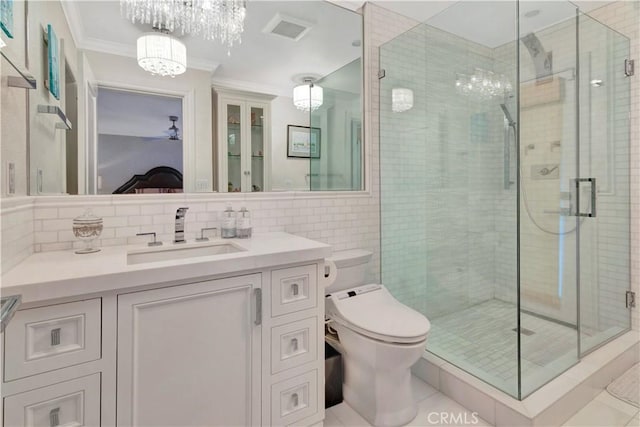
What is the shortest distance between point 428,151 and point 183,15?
1.78 metres

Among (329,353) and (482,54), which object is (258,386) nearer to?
(329,353)

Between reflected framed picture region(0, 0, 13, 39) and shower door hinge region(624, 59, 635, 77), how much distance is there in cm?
343

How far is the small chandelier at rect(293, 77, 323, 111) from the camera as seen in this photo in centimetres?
216

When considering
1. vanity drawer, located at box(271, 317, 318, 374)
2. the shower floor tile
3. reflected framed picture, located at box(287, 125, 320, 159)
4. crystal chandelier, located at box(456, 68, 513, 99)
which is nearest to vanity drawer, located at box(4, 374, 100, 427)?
vanity drawer, located at box(271, 317, 318, 374)

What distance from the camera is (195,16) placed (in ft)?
5.89

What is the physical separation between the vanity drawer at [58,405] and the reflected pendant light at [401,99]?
2362mm

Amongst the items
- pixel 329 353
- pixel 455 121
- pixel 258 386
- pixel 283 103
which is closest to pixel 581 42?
pixel 455 121

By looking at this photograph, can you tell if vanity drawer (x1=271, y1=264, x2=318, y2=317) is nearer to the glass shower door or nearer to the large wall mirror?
the large wall mirror

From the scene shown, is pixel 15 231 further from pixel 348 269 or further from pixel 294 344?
pixel 348 269

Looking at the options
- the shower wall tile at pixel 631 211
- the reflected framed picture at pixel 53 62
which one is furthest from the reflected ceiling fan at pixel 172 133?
the shower wall tile at pixel 631 211

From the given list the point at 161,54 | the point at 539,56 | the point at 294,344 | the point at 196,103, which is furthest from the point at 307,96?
the point at 539,56

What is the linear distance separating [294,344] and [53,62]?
1.62 metres

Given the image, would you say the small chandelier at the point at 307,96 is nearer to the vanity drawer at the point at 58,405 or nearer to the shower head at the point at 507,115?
the shower head at the point at 507,115

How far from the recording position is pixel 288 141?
2123 mm
